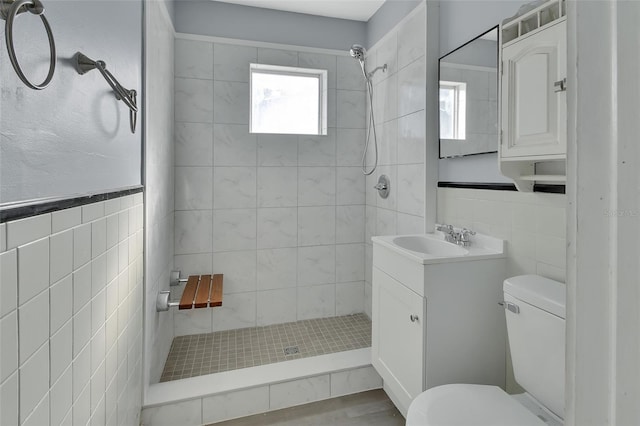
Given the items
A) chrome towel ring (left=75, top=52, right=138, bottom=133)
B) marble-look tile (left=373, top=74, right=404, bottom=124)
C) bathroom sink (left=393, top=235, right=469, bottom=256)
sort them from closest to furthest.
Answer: chrome towel ring (left=75, top=52, right=138, bottom=133)
bathroom sink (left=393, top=235, right=469, bottom=256)
marble-look tile (left=373, top=74, right=404, bottom=124)

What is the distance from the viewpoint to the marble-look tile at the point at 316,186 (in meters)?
2.65

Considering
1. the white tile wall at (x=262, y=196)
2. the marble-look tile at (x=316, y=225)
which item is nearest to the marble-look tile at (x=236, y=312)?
the white tile wall at (x=262, y=196)

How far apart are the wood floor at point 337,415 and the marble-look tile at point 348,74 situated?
7.48ft

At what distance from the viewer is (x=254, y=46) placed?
2512 mm

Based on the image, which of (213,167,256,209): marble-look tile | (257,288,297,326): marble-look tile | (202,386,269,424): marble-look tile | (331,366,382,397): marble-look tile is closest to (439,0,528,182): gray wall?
(331,366,382,397): marble-look tile

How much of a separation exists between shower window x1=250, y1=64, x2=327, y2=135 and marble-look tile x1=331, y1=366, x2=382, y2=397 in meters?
1.79

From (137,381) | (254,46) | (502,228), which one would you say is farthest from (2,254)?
(254,46)

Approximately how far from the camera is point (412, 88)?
6.92 ft

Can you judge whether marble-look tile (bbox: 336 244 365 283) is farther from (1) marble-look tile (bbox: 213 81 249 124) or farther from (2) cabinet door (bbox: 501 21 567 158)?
(2) cabinet door (bbox: 501 21 567 158)

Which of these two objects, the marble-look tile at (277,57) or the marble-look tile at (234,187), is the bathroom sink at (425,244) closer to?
the marble-look tile at (234,187)

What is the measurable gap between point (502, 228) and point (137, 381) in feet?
6.20

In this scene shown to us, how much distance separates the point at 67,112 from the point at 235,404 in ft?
5.28

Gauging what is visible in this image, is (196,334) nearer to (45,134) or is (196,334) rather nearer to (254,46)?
(45,134)

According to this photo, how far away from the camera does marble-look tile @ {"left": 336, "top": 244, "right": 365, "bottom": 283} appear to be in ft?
9.14
